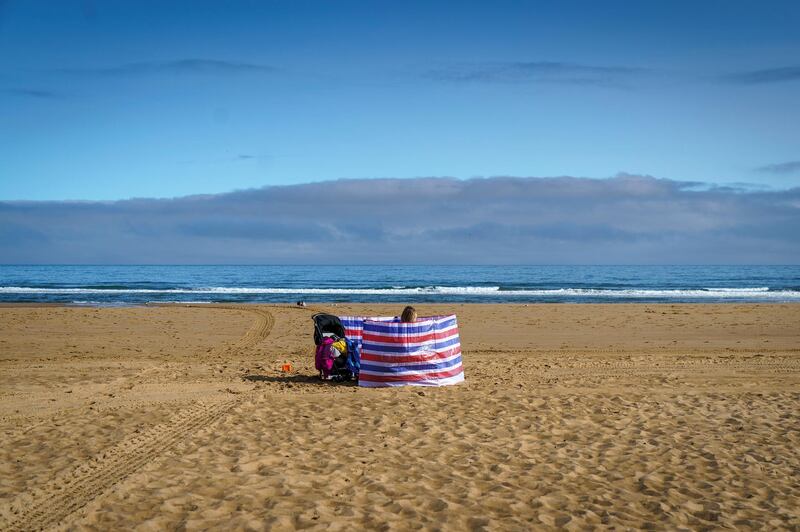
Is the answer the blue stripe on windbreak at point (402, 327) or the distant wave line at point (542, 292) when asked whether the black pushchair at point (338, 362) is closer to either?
the blue stripe on windbreak at point (402, 327)

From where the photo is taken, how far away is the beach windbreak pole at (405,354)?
959 cm

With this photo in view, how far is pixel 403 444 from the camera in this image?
671 centimetres

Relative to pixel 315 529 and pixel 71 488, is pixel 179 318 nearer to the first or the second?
pixel 71 488

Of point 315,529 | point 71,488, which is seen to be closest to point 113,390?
point 71,488

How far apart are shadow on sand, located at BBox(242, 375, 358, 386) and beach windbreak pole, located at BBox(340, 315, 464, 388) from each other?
51 centimetres

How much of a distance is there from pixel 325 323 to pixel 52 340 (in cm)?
933

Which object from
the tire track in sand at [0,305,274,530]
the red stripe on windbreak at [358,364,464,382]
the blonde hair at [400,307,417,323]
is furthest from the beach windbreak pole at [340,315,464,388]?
the tire track in sand at [0,305,274,530]

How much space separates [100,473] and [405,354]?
4780mm

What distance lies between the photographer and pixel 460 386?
9.80 meters

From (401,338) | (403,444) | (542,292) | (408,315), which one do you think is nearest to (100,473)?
(403,444)

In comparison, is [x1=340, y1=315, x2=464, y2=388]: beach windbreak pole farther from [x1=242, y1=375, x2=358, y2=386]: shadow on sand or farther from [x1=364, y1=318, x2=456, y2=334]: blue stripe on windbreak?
[x1=242, y1=375, x2=358, y2=386]: shadow on sand

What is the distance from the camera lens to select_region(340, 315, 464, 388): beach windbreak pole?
31.5 ft

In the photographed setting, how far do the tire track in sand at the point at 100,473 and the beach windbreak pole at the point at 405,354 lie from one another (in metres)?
2.18

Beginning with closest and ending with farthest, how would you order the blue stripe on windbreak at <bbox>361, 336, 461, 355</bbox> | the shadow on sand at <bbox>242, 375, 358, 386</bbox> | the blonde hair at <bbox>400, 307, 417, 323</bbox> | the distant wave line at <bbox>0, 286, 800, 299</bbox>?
the blue stripe on windbreak at <bbox>361, 336, 461, 355</bbox>, the blonde hair at <bbox>400, 307, 417, 323</bbox>, the shadow on sand at <bbox>242, 375, 358, 386</bbox>, the distant wave line at <bbox>0, 286, 800, 299</bbox>
